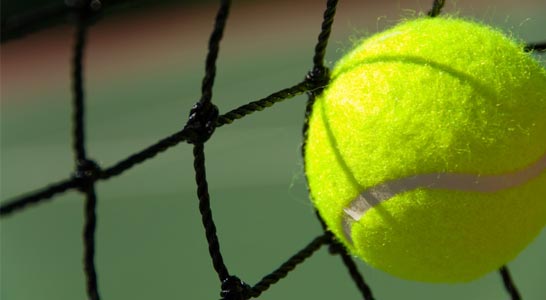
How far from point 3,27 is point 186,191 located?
1699mm

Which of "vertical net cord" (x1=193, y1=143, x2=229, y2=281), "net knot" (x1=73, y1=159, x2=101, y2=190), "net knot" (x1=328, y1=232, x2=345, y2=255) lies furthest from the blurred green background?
"net knot" (x1=73, y1=159, x2=101, y2=190)

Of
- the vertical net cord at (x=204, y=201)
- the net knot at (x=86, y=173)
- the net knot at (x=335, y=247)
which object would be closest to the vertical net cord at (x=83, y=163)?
Answer: the net knot at (x=86, y=173)

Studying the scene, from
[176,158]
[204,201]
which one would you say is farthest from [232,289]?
[176,158]

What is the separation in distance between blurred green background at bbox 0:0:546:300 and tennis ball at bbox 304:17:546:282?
142 mm

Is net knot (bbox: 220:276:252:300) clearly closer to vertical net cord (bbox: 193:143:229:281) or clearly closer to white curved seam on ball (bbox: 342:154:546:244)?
vertical net cord (bbox: 193:143:229:281)

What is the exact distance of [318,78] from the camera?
80 cm

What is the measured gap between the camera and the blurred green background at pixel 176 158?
1781mm

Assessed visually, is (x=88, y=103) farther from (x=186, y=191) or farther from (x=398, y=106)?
(x=398, y=106)

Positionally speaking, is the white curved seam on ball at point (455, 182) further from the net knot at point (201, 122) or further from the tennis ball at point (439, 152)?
the net knot at point (201, 122)

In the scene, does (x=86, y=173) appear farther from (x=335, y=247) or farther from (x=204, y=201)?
(x=335, y=247)

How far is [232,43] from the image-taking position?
461 cm

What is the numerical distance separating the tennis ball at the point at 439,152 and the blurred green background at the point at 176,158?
0.47ft

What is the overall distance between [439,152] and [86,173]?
32 cm

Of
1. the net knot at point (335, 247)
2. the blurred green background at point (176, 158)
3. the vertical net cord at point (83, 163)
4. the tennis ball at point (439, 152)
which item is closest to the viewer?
the vertical net cord at point (83, 163)
